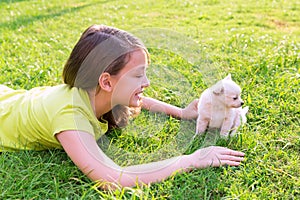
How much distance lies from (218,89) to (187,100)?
37 centimetres

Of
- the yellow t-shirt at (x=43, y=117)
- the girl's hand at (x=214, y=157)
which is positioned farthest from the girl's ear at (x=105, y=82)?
the girl's hand at (x=214, y=157)

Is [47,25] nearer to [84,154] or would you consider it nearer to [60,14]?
[60,14]

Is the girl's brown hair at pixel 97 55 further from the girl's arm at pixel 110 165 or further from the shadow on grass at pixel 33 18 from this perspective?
the shadow on grass at pixel 33 18

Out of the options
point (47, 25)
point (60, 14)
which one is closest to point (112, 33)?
point (47, 25)

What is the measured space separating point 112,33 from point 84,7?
15.2 feet

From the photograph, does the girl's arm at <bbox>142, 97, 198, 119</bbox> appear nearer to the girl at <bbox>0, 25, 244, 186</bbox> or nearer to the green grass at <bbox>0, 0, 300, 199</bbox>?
the green grass at <bbox>0, 0, 300, 199</bbox>

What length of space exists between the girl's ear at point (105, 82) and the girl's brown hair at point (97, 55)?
0.7 inches

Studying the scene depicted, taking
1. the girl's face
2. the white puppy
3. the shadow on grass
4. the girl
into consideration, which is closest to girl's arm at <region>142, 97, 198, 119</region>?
the white puppy

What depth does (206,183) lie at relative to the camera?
82.0 inches

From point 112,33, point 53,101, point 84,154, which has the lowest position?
point 84,154

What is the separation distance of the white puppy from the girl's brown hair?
531 millimetres

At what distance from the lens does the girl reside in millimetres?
2020

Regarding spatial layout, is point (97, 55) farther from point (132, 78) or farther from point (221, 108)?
point (221, 108)

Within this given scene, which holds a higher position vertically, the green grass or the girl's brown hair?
the girl's brown hair
